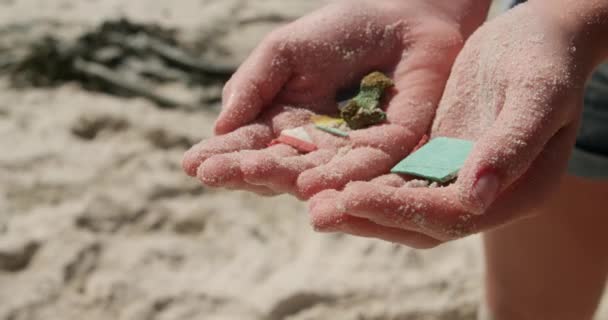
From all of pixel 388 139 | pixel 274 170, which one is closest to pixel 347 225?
pixel 274 170

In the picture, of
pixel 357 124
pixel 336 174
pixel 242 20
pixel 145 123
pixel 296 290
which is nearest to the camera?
pixel 336 174

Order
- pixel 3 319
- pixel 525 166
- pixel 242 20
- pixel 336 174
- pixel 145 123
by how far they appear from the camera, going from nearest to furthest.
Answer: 1. pixel 525 166
2. pixel 336 174
3. pixel 3 319
4. pixel 145 123
5. pixel 242 20

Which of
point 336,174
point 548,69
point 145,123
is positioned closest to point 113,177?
point 145,123

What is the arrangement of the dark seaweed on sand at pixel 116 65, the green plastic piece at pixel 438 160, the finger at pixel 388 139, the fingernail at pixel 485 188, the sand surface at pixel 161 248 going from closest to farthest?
the fingernail at pixel 485 188 < the green plastic piece at pixel 438 160 < the finger at pixel 388 139 < the sand surface at pixel 161 248 < the dark seaweed on sand at pixel 116 65

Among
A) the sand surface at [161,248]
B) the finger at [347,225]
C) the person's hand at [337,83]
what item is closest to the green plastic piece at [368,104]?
the person's hand at [337,83]

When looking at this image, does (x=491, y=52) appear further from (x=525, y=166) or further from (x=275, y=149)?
(x=275, y=149)

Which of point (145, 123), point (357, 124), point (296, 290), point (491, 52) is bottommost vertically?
point (296, 290)

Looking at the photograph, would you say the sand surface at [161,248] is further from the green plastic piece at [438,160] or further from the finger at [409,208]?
the finger at [409,208]
